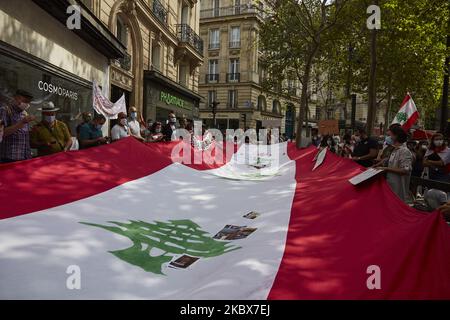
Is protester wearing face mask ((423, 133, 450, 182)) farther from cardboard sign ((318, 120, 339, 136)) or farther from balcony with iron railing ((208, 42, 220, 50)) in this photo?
balcony with iron railing ((208, 42, 220, 50))

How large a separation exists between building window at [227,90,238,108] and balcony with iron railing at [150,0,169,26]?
24197 mm

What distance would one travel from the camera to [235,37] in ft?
148

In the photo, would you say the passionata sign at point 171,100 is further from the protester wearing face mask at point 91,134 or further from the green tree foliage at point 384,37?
the protester wearing face mask at point 91,134

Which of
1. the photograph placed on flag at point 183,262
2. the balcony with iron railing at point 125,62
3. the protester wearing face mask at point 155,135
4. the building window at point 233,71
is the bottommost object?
the photograph placed on flag at point 183,262

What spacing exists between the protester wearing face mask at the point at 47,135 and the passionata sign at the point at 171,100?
15.2 metres

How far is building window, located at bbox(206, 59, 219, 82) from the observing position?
1855 inches

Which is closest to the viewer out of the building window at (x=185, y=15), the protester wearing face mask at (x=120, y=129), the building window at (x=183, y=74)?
the protester wearing face mask at (x=120, y=129)

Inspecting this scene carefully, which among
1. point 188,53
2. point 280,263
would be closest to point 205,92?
→ point 188,53

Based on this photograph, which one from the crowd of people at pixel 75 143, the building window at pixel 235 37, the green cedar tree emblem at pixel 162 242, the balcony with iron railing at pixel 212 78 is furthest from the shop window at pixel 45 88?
the balcony with iron railing at pixel 212 78

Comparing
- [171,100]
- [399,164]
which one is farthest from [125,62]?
[399,164]

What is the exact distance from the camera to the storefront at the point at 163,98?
1938 cm

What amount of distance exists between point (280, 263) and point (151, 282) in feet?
3.47

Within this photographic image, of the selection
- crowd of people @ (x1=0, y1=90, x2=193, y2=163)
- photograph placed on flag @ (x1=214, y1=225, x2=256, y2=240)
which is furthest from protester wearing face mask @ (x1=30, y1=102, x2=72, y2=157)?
photograph placed on flag @ (x1=214, y1=225, x2=256, y2=240)

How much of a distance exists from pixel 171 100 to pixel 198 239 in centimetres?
2039
